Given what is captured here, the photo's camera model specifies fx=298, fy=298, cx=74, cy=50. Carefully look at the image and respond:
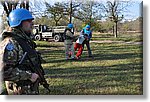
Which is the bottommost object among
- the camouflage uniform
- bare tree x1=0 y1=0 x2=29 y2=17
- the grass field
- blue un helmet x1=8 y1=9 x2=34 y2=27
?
the grass field

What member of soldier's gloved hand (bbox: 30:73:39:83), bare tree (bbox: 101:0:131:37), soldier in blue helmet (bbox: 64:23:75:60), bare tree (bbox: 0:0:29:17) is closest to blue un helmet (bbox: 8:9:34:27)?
soldier's gloved hand (bbox: 30:73:39:83)

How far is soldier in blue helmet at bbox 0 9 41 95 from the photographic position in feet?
5.68

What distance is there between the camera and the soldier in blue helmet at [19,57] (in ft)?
5.68

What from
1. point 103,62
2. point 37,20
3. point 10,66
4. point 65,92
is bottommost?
point 65,92

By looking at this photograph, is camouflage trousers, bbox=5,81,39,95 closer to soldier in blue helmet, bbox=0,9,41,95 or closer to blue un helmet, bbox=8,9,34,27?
soldier in blue helmet, bbox=0,9,41,95

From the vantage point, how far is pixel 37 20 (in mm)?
2717

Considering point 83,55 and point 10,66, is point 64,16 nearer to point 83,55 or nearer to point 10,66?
point 83,55

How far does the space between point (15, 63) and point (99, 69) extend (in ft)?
3.99

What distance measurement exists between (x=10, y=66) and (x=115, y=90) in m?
1.19

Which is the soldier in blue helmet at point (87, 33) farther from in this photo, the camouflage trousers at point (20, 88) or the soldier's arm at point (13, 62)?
the soldier's arm at point (13, 62)

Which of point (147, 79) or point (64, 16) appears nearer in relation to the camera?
point (147, 79)

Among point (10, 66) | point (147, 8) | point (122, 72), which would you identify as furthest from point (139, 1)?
point (10, 66)

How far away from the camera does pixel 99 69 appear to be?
2.81 m

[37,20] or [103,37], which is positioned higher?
[37,20]
